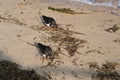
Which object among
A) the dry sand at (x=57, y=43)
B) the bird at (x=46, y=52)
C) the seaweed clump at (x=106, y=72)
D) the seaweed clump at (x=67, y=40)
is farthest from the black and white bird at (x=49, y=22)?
the seaweed clump at (x=106, y=72)

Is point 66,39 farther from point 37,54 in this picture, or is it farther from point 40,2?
point 40,2

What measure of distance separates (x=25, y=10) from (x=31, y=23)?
1.05 metres

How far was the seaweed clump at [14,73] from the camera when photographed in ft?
23.4

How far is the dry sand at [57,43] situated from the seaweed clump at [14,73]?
243 mm

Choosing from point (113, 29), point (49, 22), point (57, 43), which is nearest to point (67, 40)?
point (57, 43)

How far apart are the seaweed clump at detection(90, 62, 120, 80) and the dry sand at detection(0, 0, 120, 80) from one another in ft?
0.47

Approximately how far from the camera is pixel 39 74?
7406mm

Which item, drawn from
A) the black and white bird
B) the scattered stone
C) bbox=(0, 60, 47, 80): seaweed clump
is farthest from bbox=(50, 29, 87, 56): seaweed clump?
bbox=(0, 60, 47, 80): seaweed clump

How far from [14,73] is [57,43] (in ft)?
5.49

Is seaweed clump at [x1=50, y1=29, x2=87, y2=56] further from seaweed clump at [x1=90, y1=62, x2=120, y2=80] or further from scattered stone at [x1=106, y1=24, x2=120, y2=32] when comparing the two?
scattered stone at [x1=106, y1=24, x2=120, y2=32]

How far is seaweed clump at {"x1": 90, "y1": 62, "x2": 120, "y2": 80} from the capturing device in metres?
7.39

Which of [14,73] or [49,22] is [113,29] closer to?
[49,22]

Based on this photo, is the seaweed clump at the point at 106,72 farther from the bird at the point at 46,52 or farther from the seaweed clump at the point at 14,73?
the seaweed clump at the point at 14,73

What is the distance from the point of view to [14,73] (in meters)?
7.27
